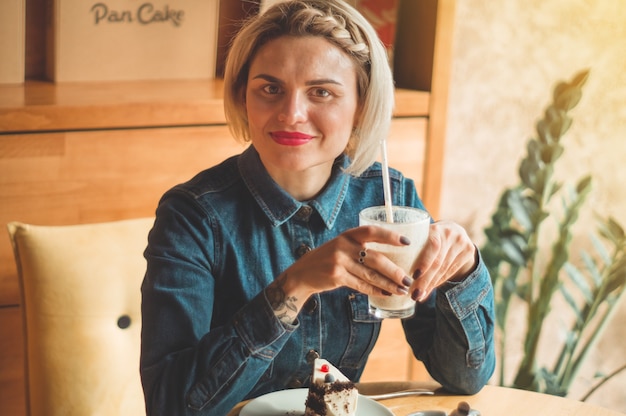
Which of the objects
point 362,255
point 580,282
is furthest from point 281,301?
point 580,282

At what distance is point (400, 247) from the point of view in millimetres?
1331

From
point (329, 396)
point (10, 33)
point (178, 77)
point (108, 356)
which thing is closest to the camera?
point (329, 396)

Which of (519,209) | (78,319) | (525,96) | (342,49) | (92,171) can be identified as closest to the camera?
(342,49)

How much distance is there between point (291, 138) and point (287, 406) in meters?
0.46

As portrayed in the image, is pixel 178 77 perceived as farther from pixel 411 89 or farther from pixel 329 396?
pixel 329 396

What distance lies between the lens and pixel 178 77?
2.39 m

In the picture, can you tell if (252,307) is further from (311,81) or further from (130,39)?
(130,39)

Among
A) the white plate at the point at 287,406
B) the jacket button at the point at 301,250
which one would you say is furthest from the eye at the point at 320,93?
the white plate at the point at 287,406

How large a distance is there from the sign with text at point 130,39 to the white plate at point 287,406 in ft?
3.99

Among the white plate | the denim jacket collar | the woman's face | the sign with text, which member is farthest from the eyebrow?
the sign with text

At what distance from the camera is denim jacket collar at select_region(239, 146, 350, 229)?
1618mm

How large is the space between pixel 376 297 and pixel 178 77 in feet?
3.96

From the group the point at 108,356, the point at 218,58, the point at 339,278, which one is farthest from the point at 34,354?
the point at 218,58

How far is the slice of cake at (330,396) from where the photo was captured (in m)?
1.33
